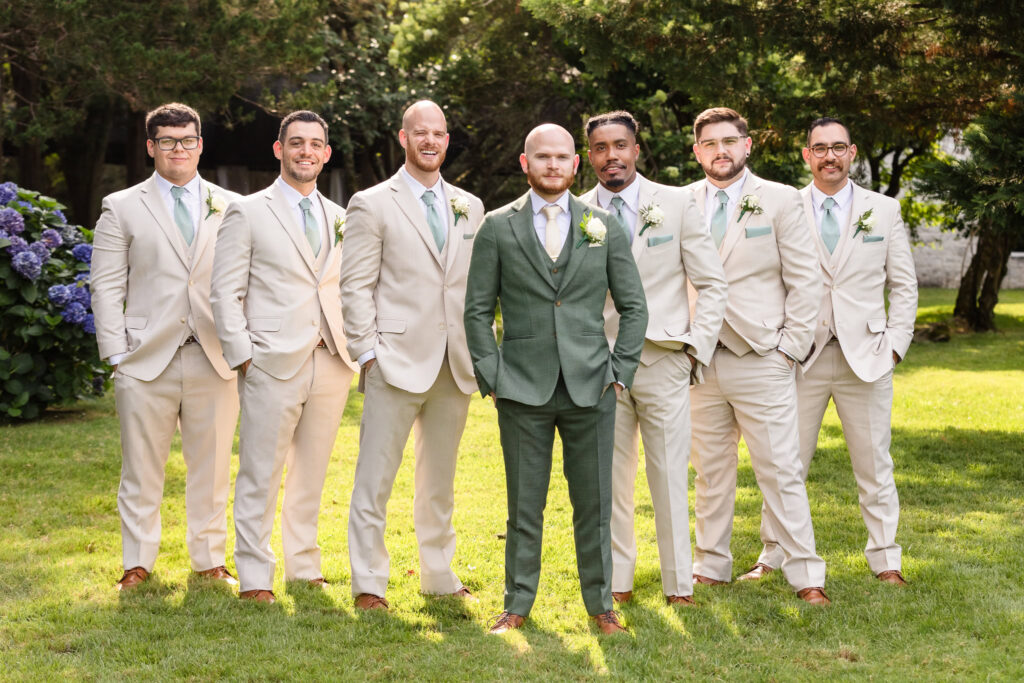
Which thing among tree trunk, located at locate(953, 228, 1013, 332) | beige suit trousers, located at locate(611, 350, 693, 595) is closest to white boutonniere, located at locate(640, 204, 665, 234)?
beige suit trousers, located at locate(611, 350, 693, 595)

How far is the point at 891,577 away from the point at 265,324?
11.1 feet

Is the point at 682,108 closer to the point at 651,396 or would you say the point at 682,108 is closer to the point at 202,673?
the point at 651,396

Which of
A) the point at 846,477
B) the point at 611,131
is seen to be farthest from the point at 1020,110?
the point at 611,131

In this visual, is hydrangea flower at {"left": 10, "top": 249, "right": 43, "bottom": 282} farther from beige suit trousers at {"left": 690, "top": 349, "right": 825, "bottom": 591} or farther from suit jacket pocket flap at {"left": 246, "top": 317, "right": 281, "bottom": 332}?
beige suit trousers at {"left": 690, "top": 349, "right": 825, "bottom": 591}

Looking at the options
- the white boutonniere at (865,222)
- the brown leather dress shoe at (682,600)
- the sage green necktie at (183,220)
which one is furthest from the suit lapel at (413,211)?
the white boutonniere at (865,222)

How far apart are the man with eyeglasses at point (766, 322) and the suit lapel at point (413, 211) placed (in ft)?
4.43

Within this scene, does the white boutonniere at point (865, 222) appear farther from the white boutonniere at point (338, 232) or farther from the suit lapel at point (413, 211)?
the white boutonniere at point (338, 232)

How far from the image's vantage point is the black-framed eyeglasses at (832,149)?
556 centimetres

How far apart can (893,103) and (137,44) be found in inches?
313

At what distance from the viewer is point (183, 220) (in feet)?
18.3

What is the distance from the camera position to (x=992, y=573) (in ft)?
18.6

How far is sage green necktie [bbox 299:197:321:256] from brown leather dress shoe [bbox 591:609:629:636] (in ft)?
7.41

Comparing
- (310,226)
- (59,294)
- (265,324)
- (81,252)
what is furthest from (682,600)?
(81,252)

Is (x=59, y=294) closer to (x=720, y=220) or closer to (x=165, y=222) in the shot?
(x=165, y=222)
